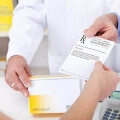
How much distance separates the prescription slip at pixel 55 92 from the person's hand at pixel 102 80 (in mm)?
161

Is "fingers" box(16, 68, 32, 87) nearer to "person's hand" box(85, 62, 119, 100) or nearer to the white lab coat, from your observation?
the white lab coat

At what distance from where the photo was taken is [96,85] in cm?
71

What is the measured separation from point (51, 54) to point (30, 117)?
416 millimetres

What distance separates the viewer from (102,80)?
733 millimetres

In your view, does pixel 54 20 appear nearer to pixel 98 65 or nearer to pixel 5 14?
pixel 5 14

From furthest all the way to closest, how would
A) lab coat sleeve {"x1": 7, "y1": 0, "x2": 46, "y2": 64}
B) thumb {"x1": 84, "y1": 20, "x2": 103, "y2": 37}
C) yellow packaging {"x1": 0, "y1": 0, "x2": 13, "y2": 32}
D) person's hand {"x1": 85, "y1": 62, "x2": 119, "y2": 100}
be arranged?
yellow packaging {"x1": 0, "y1": 0, "x2": 13, "y2": 32}, lab coat sleeve {"x1": 7, "y1": 0, "x2": 46, "y2": 64}, thumb {"x1": 84, "y1": 20, "x2": 103, "y2": 37}, person's hand {"x1": 85, "y1": 62, "x2": 119, "y2": 100}

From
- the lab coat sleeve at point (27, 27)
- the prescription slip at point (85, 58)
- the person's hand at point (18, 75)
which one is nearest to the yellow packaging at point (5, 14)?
the lab coat sleeve at point (27, 27)

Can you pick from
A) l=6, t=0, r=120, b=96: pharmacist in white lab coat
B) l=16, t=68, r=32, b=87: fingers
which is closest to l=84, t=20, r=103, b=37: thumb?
l=6, t=0, r=120, b=96: pharmacist in white lab coat

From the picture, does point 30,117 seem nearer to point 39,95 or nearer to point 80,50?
point 39,95

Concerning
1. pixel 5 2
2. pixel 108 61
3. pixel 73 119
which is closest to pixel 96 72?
pixel 73 119

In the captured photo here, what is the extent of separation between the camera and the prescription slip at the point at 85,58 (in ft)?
2.68

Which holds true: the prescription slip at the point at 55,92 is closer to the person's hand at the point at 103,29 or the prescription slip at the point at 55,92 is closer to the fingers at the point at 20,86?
the fingers at the point at 20,86

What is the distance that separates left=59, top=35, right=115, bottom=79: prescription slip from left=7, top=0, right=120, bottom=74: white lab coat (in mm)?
335

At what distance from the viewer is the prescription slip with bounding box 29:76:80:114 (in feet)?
2.99
